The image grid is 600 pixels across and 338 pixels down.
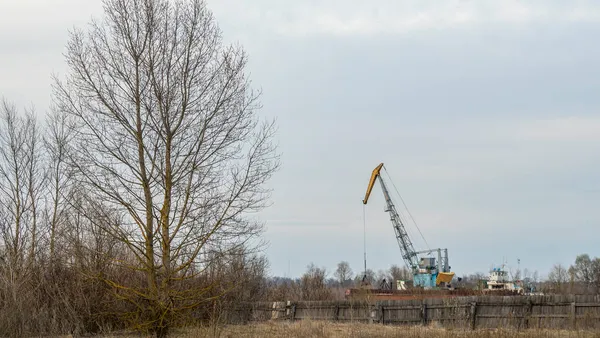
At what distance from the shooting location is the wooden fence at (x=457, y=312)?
947 inches

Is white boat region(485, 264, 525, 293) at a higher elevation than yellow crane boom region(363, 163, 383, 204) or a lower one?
lower

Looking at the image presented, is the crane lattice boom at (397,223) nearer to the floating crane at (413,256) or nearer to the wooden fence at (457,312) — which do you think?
the floating crane at (413,256)

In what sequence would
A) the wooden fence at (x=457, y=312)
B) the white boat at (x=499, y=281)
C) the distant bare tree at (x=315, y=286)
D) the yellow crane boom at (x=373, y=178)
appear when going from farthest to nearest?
the yellow crane boom at (x=373, y=178)
the white boat at (x=499, y=281)
the distant bare tree at (x=315, y=286)
the wooden fence at (x=457, y=312)

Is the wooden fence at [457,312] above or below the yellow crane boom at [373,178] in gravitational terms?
below

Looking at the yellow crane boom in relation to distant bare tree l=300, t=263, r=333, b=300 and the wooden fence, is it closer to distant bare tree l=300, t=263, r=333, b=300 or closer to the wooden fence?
distant bare tree l=300, t=263, r=333, b=300

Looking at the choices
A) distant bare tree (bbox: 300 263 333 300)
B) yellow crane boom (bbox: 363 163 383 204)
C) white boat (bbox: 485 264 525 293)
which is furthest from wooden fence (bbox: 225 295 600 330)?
yellow crane boom (bbox: 363 163 383 204)

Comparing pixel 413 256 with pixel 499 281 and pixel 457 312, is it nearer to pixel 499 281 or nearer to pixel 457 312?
pixel 499 281

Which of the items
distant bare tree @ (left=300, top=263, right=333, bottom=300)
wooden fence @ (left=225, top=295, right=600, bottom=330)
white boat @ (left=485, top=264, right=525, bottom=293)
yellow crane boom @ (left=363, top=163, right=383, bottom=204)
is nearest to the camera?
wooden fence @ (left=225, top=295, right=600, bottom=330)

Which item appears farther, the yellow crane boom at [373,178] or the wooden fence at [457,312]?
the yellow crane boom at [373,178]

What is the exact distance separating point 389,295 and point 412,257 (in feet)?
62.5

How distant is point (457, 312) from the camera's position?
2525cm

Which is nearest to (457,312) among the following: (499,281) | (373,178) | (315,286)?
(315,286)

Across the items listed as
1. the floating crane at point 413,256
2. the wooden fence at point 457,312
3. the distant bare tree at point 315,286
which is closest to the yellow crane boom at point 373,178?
the floating crane at point 413,256

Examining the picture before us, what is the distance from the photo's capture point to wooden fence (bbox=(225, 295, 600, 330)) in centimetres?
2405
